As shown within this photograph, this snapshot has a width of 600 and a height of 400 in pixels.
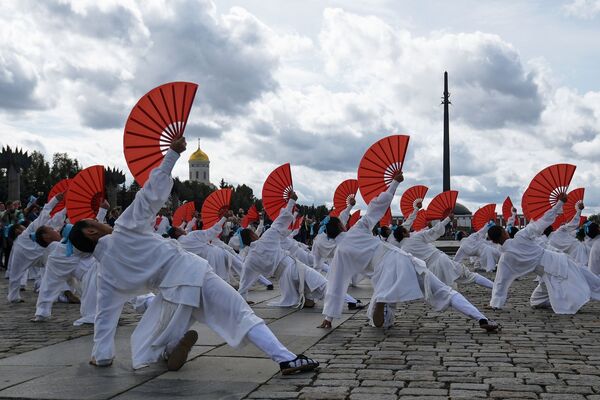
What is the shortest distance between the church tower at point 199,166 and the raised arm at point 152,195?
433ft

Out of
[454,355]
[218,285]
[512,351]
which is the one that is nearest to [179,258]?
[218,285]

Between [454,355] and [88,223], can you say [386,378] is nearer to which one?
[454,355]

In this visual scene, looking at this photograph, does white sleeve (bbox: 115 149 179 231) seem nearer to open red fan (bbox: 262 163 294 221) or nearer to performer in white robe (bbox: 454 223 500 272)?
open red fan (bbox: 262 163 294 221)

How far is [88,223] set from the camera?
6.46 meters

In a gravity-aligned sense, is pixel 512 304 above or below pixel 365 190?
below

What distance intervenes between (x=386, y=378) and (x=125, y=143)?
2.99 m

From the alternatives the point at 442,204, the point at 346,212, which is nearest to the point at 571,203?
the point at 442,204

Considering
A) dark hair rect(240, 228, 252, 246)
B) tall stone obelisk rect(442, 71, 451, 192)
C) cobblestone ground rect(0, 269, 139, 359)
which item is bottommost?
cobblestone ground rect(0, 269, 139, 359)

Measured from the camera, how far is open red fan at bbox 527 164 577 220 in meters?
10.8

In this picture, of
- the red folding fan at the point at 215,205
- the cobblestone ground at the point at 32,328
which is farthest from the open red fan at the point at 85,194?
the red folding fan at the point at 215,205

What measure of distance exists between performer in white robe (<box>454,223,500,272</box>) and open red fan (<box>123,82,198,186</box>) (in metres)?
11.7

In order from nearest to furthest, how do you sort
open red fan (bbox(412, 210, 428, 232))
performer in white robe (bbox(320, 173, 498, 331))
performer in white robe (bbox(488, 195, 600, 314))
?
performer in white robe (bbox(320, 173, 498, 331)) < performer in white robe (bbox(488, 195, 600, 314)) < open red fan (bbox(412, 210, 428, 232))

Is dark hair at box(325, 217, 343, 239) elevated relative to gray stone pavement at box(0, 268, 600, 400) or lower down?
elevated

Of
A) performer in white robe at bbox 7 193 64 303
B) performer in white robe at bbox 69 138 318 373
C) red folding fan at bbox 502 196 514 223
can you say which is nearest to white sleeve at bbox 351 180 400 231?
performer in white robe at bbox 69 138 318 373
